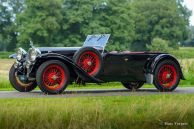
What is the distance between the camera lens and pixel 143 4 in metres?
115

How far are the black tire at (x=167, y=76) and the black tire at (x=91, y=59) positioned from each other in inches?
65.1

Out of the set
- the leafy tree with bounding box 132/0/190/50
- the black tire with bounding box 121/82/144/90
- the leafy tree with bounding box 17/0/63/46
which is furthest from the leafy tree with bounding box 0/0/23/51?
the black tire with bounding box 121/82/144/90

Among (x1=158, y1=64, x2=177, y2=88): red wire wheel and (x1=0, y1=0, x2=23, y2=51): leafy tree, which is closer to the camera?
(x1=158, y1=64, x2=177, y2=88): red wire wheel

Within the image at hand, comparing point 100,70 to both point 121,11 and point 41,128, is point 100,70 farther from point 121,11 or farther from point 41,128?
point 121,11

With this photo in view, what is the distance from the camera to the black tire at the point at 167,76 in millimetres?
13258

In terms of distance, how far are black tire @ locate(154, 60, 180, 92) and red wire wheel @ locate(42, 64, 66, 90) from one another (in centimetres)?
264

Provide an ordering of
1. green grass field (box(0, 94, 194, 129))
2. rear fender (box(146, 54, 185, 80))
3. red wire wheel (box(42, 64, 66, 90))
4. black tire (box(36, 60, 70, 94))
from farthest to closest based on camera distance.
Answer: rear fender (box(146, 54, 185, 80))
red wire wheel (box(42, 64, 66, 90))
black tire (box(36, 60, 70, 94))
green grass field (box(0, 94, 194, 129))

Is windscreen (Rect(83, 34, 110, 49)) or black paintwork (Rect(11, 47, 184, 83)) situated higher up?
windscreen (Rect(83, 34, 110, 49))

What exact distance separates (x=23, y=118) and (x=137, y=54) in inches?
274

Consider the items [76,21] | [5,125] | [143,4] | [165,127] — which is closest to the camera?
[5,125]

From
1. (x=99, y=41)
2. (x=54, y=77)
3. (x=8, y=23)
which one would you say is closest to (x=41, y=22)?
(x=8, y=23)

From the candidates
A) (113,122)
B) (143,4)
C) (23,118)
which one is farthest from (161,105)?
(143,4)

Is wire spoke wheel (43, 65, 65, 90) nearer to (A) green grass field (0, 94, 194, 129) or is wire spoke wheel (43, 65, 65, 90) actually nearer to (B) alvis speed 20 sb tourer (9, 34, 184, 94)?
(B) alvis speed 20 sb tourer (9, 34, 184, 94)

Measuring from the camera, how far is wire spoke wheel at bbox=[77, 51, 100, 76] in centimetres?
1247
